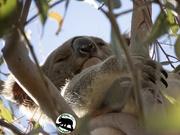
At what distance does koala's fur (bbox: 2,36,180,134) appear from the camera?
1.46 metres

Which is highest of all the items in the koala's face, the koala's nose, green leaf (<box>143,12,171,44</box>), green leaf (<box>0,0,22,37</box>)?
green leaf (<box>0,0,22,37</box>)

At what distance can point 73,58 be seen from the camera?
2498 millimetres

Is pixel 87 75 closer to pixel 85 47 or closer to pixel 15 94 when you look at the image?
pixel 85 47

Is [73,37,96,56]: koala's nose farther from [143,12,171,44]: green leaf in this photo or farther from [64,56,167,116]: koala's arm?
[143,12,171,44]: green leaf

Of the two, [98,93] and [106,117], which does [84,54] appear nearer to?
[98,93]

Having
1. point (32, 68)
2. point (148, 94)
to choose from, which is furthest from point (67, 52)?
point (32, 68)

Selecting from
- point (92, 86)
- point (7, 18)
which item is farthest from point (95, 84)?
point (7, 18)

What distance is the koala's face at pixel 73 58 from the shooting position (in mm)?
2318

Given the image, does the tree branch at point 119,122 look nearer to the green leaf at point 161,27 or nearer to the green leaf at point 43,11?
the green leaf at point 161,27

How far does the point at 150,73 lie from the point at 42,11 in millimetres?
708

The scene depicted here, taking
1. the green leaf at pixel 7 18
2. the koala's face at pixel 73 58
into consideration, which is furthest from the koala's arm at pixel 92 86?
the green leaf at pixel 7 18

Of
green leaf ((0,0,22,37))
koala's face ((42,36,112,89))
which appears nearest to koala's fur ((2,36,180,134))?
koala's face ((42,36,112,89))

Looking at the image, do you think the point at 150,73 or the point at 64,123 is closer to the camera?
the point at 64,123

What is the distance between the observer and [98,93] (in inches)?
64.2
